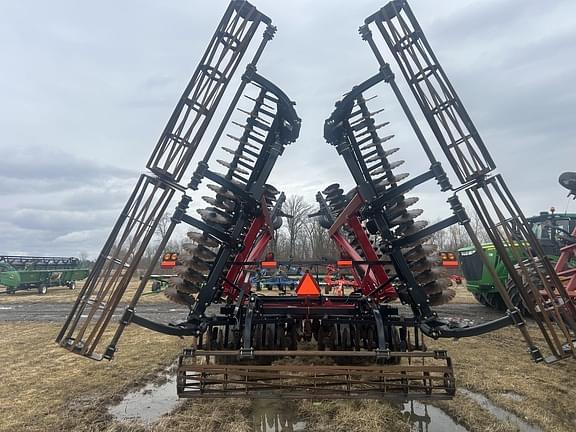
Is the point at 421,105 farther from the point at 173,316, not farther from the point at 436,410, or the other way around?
the point at 173,316

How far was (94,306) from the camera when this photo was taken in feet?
12.1

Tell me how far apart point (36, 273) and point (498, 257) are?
71.6 feet

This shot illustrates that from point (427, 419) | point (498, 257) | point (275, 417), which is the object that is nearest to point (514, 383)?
point (427, 419)

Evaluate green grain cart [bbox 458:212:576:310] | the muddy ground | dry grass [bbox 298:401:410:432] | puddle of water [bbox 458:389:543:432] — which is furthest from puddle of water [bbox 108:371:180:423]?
green grain cart [bbox 458:212:576:310]

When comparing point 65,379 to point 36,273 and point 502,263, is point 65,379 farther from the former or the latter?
point 36,273

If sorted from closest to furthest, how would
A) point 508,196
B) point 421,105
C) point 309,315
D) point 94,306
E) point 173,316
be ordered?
point 94,306, point 508,196, point 421,105, point 309,315, point 173,316

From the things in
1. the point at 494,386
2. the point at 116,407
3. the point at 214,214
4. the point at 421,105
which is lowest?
the point at 116,407

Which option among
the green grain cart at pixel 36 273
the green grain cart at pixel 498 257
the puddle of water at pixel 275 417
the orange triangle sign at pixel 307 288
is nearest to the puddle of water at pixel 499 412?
the puddle of water at pixel 275 417

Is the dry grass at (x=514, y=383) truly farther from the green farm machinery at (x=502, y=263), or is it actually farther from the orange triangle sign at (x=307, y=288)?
the green farm machinery at (x=502, y=263)

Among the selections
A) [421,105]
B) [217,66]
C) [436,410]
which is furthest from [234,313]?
[421,105]

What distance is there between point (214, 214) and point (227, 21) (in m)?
2.30

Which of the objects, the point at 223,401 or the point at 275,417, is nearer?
the point at 275,417

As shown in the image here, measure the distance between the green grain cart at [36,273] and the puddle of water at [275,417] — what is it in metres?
20.8

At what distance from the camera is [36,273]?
21.4m
